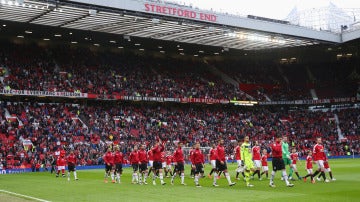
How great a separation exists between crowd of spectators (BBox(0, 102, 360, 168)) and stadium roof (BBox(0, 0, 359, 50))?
9743 millimetres

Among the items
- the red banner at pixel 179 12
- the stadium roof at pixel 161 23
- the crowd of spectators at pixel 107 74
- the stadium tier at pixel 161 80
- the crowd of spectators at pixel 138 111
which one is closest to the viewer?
the stadium roof at pixel 161 23

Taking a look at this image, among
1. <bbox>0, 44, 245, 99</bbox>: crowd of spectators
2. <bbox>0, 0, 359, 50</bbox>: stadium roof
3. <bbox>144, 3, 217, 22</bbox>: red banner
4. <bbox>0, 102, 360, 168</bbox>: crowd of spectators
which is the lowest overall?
<bbox>0, 102, 360, 168</bbox>: crowd of spectators

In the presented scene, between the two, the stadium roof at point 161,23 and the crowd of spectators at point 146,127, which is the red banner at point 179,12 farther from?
the crowd of spectators at point 146,127

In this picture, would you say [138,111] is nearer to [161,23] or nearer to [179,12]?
[161,23]

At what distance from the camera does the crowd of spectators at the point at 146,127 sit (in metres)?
44.8

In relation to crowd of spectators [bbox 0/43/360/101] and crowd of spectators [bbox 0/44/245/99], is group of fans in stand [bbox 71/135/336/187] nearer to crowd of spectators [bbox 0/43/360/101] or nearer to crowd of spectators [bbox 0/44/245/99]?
crowd of spectators [bbox 0/43/360/101]

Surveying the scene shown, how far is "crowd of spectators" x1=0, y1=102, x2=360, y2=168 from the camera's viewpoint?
147ft

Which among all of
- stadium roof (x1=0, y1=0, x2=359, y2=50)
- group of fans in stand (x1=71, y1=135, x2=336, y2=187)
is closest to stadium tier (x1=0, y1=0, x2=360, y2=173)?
stadium roof (x1=0, y1=0, x2=359, y2=50)

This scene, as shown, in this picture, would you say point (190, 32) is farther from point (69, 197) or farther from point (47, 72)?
point (69, 197)

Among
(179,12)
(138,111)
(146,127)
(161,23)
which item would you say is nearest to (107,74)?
(138,111)

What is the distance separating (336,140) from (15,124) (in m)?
40.1

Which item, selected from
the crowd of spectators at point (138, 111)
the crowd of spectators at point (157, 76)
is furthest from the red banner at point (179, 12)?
the crowd of spectators at point (157, 76)

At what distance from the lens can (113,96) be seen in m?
55.3

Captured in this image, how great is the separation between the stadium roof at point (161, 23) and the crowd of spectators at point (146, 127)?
9.74 metres
